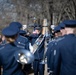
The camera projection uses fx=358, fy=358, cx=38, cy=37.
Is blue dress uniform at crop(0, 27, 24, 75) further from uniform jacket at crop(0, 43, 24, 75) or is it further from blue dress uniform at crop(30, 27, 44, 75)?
blue dress uniform at crop(30, 27, 44, 75)

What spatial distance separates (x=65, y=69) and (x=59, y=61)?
181 millimetres

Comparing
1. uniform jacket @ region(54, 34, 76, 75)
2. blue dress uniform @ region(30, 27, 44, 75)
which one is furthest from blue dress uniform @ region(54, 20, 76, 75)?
blue dress uniform @ region(30, 27, 44, 75)

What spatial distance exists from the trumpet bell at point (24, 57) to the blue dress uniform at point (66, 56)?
779 millimetres

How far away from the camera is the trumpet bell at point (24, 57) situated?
574 cm

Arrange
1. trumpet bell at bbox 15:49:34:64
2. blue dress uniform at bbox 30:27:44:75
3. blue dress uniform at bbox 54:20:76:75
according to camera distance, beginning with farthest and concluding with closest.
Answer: blue dress uniform at bbox 30:27:44:75 < blue dress uniform at bbox 54:20:76:75 < trumpet bell at bbox 15:49:34:64

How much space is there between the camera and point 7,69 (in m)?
5.94

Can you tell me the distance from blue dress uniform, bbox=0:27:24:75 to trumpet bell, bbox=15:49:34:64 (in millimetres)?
143

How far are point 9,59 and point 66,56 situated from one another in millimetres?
1063

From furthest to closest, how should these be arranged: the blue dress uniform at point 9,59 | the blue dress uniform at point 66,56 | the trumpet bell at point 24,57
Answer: the blue dress uniform at point 66,56
the blue dress uniform at point 9,59
the trumpet bell at point 24,57

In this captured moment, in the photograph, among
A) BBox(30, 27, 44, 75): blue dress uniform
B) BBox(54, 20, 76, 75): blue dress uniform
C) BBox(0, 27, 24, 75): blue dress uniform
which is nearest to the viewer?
BBox(0, 27, 24, 75): blue dress uniform

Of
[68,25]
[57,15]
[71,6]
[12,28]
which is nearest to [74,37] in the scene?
[68,25]

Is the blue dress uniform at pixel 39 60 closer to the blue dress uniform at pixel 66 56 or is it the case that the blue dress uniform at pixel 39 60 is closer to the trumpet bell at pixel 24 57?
the blue dress uniform at pixel 66 56

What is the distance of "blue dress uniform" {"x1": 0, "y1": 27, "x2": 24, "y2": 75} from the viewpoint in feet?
19.4

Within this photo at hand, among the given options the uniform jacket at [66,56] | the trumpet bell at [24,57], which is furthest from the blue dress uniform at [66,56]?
the trumpet bell at [24,57]
